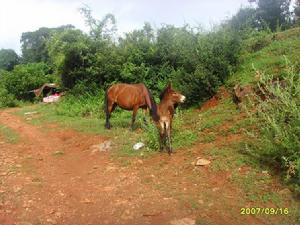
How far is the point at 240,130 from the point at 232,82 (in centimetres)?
356

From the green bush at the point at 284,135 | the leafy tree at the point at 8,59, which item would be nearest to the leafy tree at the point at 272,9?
the green bush at the point at 284,135

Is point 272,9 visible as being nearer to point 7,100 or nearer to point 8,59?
point 7,100

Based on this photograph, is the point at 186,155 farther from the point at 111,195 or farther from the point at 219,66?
the point at 219,66

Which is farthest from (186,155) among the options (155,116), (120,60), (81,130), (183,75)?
(120,60)

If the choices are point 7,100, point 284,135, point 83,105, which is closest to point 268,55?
point 284,135

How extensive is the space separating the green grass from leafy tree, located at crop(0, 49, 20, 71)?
48212mm

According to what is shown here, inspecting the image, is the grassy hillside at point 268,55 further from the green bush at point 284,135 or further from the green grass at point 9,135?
the green grass at point 9,135

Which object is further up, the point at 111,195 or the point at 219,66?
the point at 219,66

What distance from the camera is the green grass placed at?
35.3 feet

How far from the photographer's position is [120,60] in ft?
53.4

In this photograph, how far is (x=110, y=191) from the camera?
20.6 feet

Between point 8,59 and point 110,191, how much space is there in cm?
5737

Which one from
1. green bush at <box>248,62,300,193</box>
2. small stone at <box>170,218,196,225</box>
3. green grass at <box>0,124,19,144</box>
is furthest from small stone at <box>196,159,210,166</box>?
green grass at <box>0,124,19,144</box>

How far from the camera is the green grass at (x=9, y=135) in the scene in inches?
423
